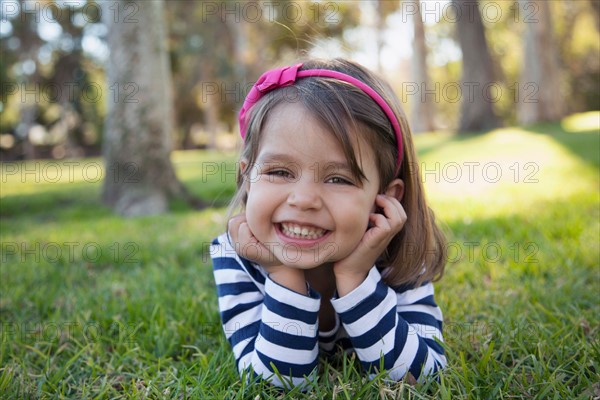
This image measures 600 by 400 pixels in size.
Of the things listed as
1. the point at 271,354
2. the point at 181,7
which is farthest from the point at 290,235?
the point at 181,7

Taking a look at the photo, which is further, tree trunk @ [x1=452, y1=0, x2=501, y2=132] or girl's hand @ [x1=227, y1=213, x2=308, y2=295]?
tree trunk @ [x1=452, y1=0, x2=501, y2=132]

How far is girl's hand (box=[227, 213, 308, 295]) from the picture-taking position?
1.60 meters

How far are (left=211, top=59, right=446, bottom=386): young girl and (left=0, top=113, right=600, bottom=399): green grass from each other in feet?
0.33

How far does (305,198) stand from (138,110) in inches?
195

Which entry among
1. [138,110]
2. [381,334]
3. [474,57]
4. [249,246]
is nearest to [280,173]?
[249,246]

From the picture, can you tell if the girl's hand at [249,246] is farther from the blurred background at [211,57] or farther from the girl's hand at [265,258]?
the blurred background at [211,57]

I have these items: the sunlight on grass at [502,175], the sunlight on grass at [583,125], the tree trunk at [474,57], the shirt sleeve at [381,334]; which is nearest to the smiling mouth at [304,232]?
the shirt sleeve at [381,334]

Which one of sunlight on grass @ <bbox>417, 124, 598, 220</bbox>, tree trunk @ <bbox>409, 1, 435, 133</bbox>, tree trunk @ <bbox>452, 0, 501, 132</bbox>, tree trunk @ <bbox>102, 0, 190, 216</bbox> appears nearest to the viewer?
sunlight on grass @ <bbox>417, 124, 598, 220</bbox>

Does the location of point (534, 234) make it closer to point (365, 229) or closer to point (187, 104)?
point (365, 229)

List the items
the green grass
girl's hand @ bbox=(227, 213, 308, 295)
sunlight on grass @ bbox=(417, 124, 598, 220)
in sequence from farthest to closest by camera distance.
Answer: sunlight on grass @ bbox=(417, 124, 598, 220), girl's hand @ bbox=(227, 213, 308, 295), the green grass

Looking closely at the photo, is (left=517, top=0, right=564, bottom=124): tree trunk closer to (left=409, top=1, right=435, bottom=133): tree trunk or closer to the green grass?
(left=409, top=1, right=435, bottom=133): tree trunk

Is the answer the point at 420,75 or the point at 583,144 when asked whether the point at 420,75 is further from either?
the point at 583,144

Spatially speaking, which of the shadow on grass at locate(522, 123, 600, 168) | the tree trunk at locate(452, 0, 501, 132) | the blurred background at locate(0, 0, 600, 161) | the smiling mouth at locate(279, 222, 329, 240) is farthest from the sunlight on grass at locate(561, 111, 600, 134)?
the smiling mouth at locate(279, 222, 329, 240)

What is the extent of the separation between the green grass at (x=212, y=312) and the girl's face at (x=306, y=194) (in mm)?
405
